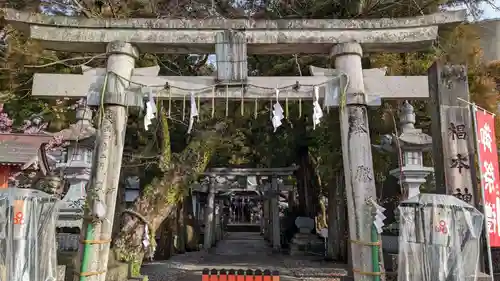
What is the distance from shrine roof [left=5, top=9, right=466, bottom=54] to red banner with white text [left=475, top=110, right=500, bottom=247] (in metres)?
1.59

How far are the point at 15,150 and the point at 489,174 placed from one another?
378 inches

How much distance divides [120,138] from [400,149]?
5928 millimetres

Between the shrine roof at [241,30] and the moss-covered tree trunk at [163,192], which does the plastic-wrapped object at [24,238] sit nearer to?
the shrine roof at [241,30]

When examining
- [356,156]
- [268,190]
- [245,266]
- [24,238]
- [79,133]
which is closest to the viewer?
[24,238]

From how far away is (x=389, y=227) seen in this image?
349 inches

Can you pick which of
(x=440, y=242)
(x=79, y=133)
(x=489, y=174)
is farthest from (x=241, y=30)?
(x=79, y=133)

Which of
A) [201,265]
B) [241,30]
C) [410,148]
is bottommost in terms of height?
[201,265]

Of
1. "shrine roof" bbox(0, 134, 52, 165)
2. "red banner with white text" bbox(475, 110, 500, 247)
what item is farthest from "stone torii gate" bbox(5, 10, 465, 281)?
"shrine roof" bbox(0, 134, 52, 165)

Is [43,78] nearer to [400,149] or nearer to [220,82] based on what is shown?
[220,82]

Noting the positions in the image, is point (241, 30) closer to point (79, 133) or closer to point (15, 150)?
point (79, 133)

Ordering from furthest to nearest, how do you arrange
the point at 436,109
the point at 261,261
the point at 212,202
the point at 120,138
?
the point at 212,202 → the point at 261,261 → the point at 436,109 → the point at 120,138

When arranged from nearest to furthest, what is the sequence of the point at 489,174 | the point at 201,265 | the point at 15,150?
the point at 489,174
the point at 15,150
the point at 201,265

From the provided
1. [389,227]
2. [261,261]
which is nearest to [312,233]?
[261,261]

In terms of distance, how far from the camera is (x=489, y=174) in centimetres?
588
